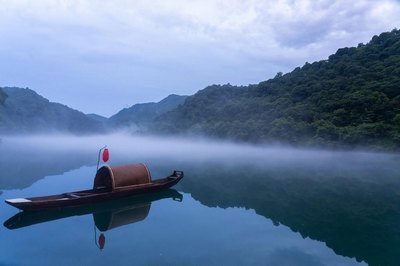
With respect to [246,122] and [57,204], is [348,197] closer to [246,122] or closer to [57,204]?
[57,204]

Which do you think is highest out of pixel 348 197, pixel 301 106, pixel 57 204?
pixel 301 106

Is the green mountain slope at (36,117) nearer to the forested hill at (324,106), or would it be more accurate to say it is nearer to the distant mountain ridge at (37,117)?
the distant mountain ridge at (37,117)

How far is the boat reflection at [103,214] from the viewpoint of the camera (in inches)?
625

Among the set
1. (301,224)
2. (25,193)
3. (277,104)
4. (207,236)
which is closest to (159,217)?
(207,236)

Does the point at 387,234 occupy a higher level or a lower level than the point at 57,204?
lower

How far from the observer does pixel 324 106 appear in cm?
6950

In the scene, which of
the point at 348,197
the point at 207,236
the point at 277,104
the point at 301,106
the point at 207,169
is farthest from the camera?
the point at 277,104

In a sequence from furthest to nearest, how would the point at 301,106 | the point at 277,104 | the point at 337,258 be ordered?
the point at 277,104 → the point at 301,106 → the point at 337,258

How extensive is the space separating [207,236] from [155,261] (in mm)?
3753

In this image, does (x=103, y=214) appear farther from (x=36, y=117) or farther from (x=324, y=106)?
(x=36, y=117)

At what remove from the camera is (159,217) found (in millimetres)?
17844

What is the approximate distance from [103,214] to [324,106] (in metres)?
61.6

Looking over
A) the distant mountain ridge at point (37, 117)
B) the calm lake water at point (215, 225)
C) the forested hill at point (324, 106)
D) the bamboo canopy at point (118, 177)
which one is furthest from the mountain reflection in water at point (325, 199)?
the distant mountain ridge at point (37, 117)

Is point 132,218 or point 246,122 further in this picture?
point 246,122
